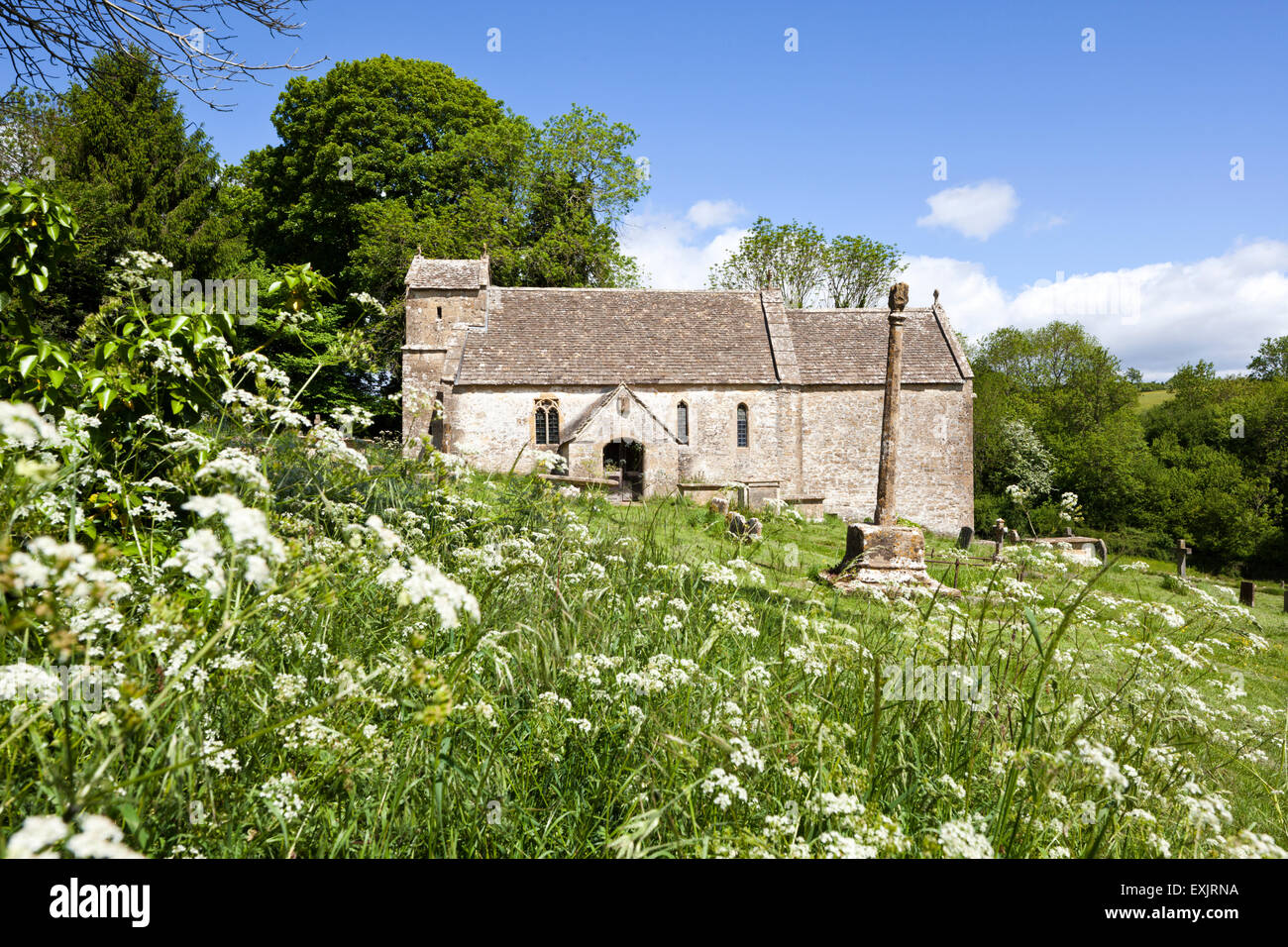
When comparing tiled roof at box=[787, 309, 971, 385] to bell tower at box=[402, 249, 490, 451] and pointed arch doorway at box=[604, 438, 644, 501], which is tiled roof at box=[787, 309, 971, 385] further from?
bell tower at box=[402, 249, 490, 451]

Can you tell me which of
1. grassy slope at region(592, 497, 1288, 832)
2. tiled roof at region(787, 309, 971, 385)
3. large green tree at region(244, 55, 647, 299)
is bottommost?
Result: grassy slope at region(592, 497, 1288, 832)

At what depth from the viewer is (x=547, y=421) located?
→ 27281mm

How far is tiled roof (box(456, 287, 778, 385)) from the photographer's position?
27312 millimetres

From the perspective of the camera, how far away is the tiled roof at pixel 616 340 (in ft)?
89.6

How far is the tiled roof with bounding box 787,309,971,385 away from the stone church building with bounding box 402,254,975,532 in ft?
0.26

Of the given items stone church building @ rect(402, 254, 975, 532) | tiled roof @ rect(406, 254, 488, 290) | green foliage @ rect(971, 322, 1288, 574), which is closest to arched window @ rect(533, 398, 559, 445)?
stone church building @ rect(402, 254, 975, 532)

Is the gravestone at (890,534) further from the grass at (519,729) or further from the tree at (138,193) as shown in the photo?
the tree at (138,193)

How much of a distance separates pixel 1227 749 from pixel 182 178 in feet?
120

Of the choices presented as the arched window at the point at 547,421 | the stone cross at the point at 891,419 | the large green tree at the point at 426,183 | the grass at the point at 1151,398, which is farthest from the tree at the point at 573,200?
the grass at the point at 1151,398

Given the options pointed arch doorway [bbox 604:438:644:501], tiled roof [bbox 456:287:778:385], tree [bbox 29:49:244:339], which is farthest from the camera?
tiled roof [bbox 456:287:778:385]

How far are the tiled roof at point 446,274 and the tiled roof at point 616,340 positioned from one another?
1069mm
